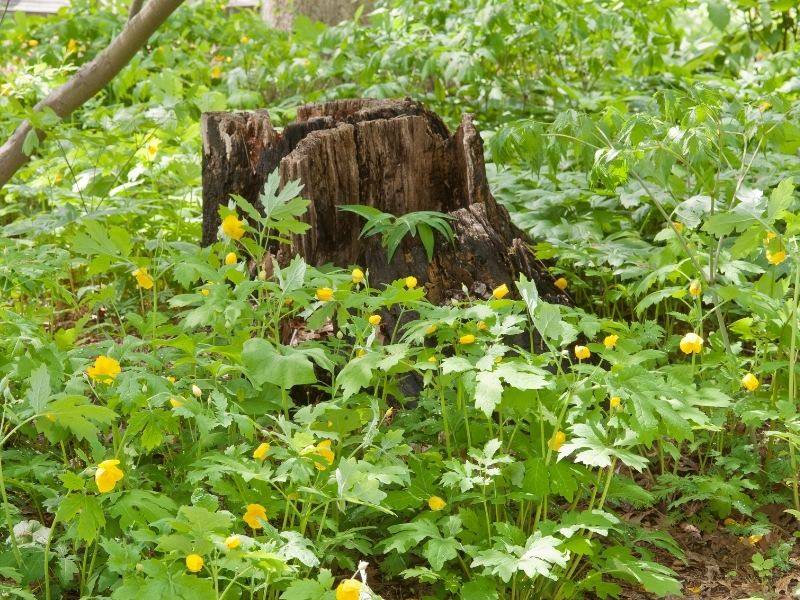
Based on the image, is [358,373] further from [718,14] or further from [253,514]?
[718,14]

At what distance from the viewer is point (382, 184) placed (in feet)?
11.5

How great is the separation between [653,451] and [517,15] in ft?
12.8

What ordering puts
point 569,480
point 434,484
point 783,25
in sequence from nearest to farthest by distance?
point 569,480 < point 434,484 < point 783,25

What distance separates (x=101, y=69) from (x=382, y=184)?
3.91 ft

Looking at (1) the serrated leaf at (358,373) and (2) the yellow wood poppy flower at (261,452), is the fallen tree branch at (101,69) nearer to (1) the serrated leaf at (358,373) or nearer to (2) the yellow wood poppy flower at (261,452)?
(1) the serrated leaf at (358,373)

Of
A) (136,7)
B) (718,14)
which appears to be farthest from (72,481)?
(718,14)

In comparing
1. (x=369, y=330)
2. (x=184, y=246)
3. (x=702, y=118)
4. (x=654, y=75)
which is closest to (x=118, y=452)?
(x=369, y=330)

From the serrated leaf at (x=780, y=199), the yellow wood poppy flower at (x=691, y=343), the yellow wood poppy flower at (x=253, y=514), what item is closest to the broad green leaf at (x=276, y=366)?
the yellow wood poppy flower at (x=253, y=514)

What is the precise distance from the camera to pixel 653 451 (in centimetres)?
303

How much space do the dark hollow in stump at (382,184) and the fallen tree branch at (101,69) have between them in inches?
22.9

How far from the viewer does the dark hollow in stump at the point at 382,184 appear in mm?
3340

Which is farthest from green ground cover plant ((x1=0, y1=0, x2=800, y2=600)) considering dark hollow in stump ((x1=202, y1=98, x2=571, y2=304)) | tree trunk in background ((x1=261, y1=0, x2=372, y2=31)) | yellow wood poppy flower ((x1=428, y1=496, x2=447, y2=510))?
tree trunk in background ((x1=261, y1=0, x2=372, y2=31))

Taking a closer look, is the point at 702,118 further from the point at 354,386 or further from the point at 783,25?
the point at 783,25

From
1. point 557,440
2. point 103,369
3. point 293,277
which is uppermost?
point 293,277
